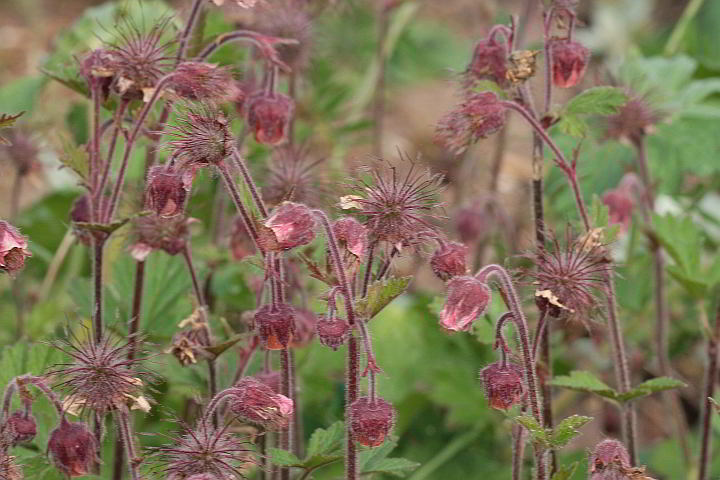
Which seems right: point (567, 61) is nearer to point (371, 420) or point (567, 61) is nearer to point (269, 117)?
point (269, 117)

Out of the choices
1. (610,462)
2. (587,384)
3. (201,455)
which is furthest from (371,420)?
(587,384)

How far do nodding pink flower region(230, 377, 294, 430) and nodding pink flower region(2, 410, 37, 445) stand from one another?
0.33m

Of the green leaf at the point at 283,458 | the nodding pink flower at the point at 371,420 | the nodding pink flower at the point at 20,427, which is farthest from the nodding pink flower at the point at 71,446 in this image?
the nodding pink flower at the point at 371,420

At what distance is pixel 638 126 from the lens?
2.41m

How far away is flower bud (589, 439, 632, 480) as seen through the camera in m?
1.62

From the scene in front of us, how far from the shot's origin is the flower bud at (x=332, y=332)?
1.54 metres

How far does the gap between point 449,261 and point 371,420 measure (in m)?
0.27

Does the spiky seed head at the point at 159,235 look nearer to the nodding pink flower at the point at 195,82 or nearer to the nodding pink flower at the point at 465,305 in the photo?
the nodding pink flower at the point at 195,82

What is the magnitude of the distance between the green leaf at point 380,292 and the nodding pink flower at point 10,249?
53 centimetres

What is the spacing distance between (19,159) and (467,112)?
Result: 4.60 feet

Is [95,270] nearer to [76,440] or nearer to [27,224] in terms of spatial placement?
[76,440]

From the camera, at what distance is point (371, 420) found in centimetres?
157

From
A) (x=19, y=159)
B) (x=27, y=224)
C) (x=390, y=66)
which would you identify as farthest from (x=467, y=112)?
(x=390, y=66)

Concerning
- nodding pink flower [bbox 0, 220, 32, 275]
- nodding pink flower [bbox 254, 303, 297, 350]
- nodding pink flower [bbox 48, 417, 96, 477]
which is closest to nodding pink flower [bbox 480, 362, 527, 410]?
nodding pink flower [bbox 254, 303, 297, 350]
